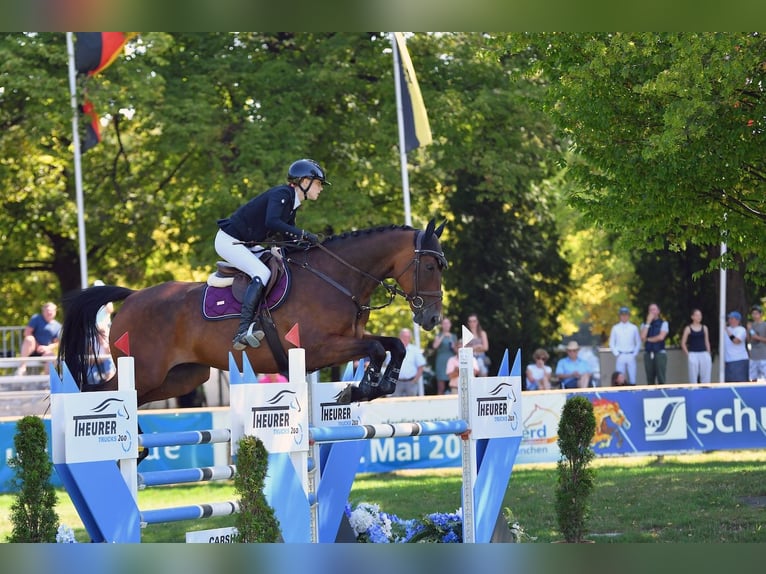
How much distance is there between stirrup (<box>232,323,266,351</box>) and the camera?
27.6ft

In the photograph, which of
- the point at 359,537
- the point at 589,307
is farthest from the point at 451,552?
the point at 589,307

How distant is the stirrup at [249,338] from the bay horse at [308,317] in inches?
3.1

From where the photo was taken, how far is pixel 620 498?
11.5m

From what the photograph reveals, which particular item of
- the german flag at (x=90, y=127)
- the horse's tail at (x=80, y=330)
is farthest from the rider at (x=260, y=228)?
the german flag at (x=90, y=127)

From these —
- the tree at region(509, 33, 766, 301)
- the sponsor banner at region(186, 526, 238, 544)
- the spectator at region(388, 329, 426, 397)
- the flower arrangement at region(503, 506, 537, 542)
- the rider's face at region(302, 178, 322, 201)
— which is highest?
the tree at region(509, 33, 766, 301)

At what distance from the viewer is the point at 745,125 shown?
9930mm

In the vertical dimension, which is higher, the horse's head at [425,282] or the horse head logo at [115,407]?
the horse's head at [425,282]

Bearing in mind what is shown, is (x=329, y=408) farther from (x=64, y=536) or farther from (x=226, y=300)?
(x=64, y=536)

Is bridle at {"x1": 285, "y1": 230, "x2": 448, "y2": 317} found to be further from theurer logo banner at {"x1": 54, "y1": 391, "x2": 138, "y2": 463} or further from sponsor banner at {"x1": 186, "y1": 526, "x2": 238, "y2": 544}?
theurer logo banner at {"x1": 54, "y1": 391, "x2": 138, "y2": 463}

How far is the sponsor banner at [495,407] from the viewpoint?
311 inches

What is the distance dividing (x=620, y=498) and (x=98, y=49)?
476 inches

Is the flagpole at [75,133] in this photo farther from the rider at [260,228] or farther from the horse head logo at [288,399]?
the horse head logo at [288,399]

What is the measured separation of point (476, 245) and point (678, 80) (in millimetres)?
17103

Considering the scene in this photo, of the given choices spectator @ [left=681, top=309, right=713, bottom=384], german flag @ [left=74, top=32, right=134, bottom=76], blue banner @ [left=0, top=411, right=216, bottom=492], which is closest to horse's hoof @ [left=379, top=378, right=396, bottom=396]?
blue banner @ [left=0, top=411, right=216, bottom=492]
